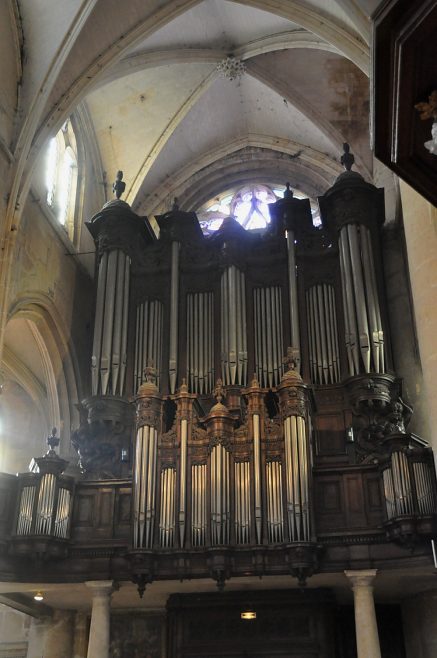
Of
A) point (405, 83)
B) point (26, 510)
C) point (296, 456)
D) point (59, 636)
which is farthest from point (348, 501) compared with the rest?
point (405, 83)

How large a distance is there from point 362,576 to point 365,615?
1.68ft

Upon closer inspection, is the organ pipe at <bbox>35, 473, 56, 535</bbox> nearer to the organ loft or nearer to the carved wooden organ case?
the organ loft

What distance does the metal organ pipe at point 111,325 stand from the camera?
14.5m

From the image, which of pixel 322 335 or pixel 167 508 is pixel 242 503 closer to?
pixel 167 508

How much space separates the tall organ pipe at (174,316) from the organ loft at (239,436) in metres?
0.04

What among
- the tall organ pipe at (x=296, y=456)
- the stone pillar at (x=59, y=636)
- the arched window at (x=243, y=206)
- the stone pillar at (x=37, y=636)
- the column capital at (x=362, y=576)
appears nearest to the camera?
the column capital at (x=362, y=576)

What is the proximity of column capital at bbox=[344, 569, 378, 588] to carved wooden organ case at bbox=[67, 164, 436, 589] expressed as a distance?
18.6 inches

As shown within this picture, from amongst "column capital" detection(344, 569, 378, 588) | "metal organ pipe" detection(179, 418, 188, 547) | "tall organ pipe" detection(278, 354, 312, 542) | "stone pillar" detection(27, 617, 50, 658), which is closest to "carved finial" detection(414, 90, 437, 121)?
"tall organ pipe" detection(278, 354, 312, 542)

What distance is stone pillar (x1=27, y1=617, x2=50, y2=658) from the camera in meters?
14.1

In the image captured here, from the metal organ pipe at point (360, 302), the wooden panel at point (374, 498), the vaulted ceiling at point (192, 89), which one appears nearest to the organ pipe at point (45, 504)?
the wooden panel at point (374, 498)

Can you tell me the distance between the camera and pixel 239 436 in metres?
11.9

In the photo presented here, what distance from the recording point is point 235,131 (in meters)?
19.6

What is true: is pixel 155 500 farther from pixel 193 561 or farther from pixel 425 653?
pixel 425 653

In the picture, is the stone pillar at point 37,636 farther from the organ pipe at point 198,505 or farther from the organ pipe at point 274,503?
the organ pipe at point 274,503
